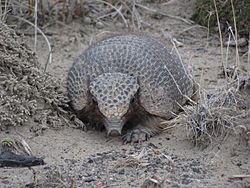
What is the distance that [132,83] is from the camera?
5703 mm

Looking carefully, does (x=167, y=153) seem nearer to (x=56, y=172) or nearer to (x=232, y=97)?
(x=232, y=97)

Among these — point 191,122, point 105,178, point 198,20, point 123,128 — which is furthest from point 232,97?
point 198,20

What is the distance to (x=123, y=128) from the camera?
19.7 feet

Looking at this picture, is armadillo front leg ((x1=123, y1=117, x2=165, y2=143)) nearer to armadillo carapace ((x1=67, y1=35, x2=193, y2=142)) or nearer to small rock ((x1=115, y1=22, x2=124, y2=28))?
armadillo carapace ((x1=67, y1=35, x2=193, y2=142))

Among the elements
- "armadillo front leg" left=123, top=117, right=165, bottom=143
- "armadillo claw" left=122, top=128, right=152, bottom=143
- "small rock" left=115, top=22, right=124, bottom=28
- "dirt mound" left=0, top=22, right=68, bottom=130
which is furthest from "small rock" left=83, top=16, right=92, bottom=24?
"armadillo claw" left=122, top=128, right=152, bottom=143

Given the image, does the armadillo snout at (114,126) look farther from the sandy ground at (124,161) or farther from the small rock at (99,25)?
the small rock at (99,25)

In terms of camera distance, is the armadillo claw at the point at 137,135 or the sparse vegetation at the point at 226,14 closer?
the armadillo claw at the point at 137,135

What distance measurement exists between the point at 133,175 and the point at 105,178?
196 millimetres

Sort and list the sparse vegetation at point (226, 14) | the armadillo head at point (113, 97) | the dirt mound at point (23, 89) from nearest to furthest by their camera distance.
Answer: the armadillo head at point (113, 97) < the dirt mound at point (23, 89) < the sparse vegetation at point (226, 14)

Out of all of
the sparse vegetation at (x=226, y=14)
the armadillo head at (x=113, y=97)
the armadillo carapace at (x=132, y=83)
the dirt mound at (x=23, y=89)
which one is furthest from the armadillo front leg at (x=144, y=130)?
the sparse vegetation at (x=226, y=14)

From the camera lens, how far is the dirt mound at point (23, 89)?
562 centimetres

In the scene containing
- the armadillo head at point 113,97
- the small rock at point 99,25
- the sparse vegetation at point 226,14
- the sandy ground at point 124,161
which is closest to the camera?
the sandy ground at point 124,161

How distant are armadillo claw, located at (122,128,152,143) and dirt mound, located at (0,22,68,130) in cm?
57

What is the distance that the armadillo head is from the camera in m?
5.51
